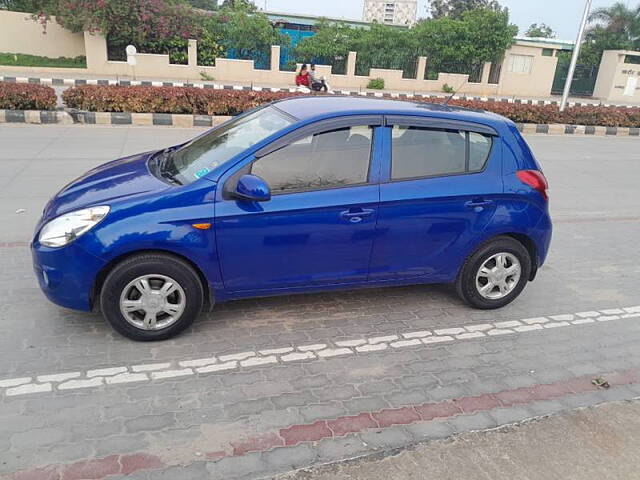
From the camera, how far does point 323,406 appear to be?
3.35m

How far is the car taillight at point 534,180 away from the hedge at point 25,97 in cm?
1147

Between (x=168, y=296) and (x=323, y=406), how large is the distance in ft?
4.36

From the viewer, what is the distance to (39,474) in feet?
8.79

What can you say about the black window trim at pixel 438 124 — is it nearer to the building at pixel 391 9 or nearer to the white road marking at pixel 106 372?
the white road marking at pixel 106 372

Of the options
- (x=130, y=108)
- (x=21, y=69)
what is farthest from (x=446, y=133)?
(x=21, y=69)

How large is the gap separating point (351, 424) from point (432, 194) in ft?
6.14

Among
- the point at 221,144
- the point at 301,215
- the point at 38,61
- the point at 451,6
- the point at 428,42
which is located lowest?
the point at 38,61

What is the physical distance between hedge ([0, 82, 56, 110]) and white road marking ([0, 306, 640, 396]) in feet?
35.2

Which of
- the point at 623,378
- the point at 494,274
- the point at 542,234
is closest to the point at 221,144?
the point at 494,274

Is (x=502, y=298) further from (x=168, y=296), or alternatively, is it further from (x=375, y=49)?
(x=375, y=49)

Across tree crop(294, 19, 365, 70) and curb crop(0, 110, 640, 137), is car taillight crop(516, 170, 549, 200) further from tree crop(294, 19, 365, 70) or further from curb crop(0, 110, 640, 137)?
tree crop(294, 19, 365, 70)

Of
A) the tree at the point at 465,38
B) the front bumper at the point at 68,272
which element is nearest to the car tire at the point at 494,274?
the front bumper at the point at 68,272

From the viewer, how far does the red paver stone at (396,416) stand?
3.24m

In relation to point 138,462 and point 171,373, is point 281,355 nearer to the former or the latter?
point 171,373
